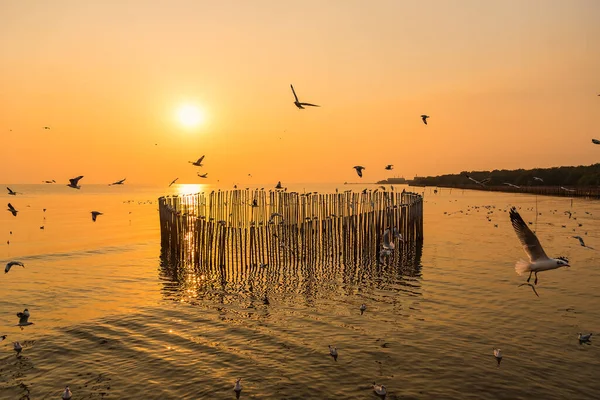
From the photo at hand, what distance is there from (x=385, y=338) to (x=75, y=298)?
12.1 meters

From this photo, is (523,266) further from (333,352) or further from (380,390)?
(333,352)

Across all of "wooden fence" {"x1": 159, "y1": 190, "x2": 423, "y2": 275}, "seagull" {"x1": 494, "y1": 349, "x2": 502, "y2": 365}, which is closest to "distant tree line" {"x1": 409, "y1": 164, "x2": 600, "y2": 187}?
"wooden fence" {"x1": 159, "y1": 190, "x2": 423, "y2": 275}

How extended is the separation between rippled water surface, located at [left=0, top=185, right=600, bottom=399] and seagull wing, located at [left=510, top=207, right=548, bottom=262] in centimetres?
282

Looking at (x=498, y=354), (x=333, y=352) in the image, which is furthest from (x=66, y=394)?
(x=498, y=354)

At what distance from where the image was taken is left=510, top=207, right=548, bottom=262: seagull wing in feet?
28.9

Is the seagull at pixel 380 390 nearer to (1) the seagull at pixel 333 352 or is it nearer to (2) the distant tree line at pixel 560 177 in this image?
(1) the seagull at pixel 333 352

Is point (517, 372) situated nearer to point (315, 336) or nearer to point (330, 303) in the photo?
point (315, 336)

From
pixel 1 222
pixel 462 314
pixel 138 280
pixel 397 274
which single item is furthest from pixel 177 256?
pixel 1 222

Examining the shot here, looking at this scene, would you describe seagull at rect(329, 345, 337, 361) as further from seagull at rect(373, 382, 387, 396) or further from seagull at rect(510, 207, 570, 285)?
seagull at rect(510, 207, 570, 285)

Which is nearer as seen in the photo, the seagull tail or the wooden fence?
the seagull tail

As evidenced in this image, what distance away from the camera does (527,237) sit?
30.0 feet

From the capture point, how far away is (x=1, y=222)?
49.1 m

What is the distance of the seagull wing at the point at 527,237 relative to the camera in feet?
28.9

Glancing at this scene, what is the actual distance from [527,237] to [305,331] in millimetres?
6638
